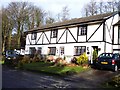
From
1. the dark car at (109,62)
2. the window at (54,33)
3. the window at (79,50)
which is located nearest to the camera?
the dark car at (109,62)

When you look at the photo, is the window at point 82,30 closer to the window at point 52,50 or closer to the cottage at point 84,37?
the cottage at point 84,37

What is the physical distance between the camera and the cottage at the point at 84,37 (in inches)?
Result: 1094

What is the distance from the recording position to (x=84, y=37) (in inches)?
1169

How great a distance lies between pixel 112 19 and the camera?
2914 centimetres

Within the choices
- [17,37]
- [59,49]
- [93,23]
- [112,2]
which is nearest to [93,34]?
[93,23]

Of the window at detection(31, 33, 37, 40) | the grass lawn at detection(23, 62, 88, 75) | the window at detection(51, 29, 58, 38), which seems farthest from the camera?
the window at detection(31, 33, 37, 40)

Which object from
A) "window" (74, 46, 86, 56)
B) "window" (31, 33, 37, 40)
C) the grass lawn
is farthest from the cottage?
the grass lawn

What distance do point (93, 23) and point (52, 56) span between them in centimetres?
775

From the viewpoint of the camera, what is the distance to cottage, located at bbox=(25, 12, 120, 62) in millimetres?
27781

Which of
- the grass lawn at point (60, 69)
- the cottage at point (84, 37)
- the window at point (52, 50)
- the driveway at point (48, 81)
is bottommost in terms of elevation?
the driveway at point (48, 81)

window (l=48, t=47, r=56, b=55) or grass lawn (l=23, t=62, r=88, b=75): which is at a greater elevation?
window (l=48, t=47, r=56, b=55)

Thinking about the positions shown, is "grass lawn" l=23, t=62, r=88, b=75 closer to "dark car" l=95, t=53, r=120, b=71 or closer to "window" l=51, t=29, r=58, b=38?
"dark car" l=95, t=53, r=120, b=71

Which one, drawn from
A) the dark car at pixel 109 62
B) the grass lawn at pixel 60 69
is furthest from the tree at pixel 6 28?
the dark car at pixel 109 62

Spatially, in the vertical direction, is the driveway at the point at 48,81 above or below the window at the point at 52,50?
below
